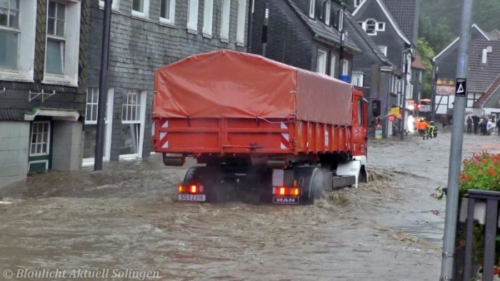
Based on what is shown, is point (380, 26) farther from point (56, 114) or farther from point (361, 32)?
point (56, 114)

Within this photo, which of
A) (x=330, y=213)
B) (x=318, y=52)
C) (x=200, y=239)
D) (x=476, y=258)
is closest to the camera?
(x=476, y=258)

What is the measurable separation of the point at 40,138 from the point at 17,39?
302cm

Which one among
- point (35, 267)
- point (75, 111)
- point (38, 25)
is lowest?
point (35, 267)

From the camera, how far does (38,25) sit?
2128cm

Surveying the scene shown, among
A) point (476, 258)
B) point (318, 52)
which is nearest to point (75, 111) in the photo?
point (476, 258)

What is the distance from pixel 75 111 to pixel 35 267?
12547mm

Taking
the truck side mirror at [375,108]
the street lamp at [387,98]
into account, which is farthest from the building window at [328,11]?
the truck side mirror at [375,108]

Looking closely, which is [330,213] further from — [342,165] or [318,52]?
[318,52]

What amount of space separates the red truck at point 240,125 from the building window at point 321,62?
86.7 ft

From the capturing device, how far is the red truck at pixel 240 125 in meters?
17.5

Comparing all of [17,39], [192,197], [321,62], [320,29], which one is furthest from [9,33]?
[321,62]

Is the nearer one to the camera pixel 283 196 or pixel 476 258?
pixel 476 258

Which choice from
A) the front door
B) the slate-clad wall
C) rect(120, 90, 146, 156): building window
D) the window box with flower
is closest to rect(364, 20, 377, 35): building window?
the slate-clad wall

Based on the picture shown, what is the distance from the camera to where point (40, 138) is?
23.0 meters
